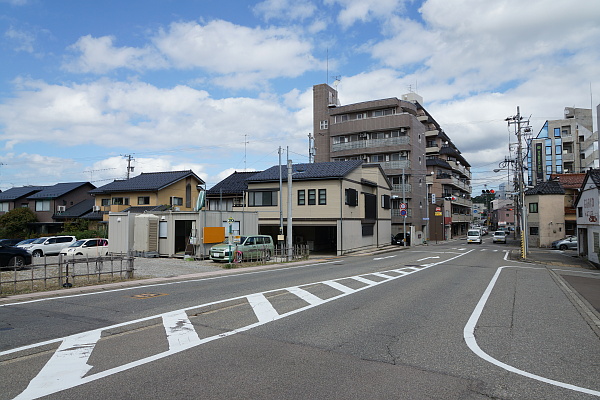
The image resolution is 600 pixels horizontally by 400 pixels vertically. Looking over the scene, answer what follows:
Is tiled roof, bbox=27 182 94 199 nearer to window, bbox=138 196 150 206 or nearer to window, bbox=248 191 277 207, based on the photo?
window, bbox=138 196 150 206

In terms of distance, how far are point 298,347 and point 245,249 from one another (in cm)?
1837

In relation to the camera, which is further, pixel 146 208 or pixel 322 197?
pixel 146 208

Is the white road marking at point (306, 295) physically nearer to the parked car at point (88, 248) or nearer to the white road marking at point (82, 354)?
the white road marking at point (82, 354)

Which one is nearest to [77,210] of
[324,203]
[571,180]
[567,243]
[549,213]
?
[324,203]

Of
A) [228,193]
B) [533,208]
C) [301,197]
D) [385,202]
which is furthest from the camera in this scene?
[533,208]

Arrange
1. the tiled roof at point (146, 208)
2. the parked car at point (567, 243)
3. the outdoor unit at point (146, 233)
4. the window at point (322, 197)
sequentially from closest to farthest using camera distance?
the outdoor unit at point (146, 233)
the window at point (322, 197)
the tiled roof at point (146, 208)
the parked car at point (567, 243)

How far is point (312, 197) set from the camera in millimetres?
35281

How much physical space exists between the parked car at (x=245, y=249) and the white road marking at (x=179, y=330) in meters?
14.2

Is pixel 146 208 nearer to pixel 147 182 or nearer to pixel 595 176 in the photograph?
pixel 147 182

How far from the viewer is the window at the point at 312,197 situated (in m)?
35.1

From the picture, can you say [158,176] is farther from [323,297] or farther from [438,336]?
[438,336]

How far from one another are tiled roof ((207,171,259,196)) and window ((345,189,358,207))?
15.7 meters

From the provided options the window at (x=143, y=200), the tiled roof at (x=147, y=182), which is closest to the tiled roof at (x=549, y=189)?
the tiled roof at (x=147, y=182)

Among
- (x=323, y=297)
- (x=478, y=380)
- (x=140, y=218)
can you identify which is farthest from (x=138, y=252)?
(x=478, y=380)
